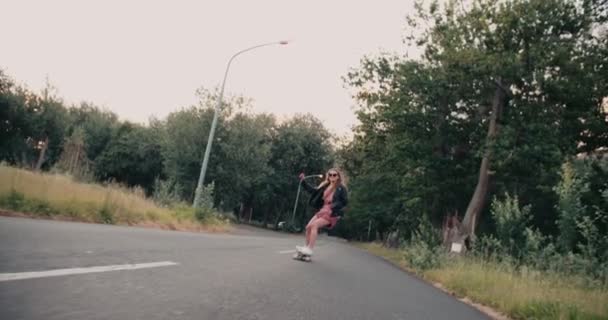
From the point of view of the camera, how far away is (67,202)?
35.3ft

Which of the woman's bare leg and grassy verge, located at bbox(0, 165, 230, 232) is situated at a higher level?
the woman's bare leg

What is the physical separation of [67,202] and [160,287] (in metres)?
7.88

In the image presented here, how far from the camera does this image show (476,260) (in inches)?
525

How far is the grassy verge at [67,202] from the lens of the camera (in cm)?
971

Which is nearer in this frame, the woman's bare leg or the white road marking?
the white road marking

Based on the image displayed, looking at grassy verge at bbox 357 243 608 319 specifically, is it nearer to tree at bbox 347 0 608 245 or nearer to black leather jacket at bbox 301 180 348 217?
black leather jacket at bbox 301 180 348 217

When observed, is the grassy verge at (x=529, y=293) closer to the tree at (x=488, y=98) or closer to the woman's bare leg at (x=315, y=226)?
the woman's bare leg at (x=315, y=226)

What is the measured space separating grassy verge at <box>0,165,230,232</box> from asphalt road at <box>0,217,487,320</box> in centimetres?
320

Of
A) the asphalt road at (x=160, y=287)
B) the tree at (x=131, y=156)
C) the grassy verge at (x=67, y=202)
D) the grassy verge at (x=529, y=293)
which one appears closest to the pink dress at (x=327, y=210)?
the asphalt road at (x=160, y=287)

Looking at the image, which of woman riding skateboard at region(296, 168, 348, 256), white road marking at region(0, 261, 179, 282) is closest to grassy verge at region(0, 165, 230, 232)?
woman riding skateboard at region(296, 168, 348, 256)

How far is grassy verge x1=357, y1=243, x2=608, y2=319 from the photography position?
6.28m

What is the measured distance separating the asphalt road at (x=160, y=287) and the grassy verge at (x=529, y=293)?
38.5 inches

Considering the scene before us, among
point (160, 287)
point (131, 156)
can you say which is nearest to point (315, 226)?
point (160, 287)

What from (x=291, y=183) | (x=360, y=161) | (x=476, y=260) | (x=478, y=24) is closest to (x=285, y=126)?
(x=291, y=183)
